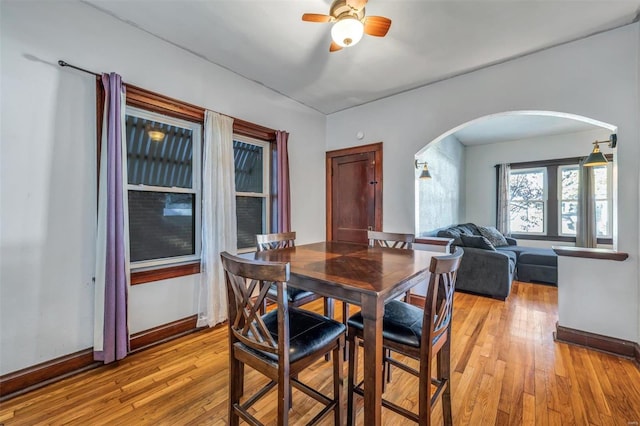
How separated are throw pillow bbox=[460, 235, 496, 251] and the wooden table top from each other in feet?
7.54

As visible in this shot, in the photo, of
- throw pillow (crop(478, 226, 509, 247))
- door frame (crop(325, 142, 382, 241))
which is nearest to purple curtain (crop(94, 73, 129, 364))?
door frame (crop(325, 142, 382, 241))

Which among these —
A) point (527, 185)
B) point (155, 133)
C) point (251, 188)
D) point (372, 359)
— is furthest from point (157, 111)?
point (527, 185)

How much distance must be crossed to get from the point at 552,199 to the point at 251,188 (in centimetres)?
614

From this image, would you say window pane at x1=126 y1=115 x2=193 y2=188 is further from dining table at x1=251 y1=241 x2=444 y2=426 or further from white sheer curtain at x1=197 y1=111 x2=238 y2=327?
dining table at x1=251 y1=241 x2=444 y2=426

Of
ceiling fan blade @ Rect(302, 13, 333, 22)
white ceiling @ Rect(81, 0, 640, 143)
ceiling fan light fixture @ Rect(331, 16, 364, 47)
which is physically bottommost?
ceiling fan light fixture @ Rect(331, 16, 364, 47)

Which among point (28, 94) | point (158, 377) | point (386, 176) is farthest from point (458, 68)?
point (158, 377)

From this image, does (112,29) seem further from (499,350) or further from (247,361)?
(499,350)

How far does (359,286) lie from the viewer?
3.94ft

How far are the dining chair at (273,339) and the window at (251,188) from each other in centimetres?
195

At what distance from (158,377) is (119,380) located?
10.4 inches

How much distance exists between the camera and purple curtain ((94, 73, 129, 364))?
2023 millimetres

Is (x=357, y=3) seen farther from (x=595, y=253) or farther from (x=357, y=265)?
(x=595, y=253)

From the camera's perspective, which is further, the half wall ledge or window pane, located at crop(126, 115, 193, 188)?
window pane, located at crop(126, 115, 193, 188)

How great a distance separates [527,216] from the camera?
584cm
